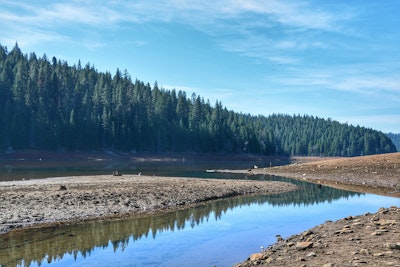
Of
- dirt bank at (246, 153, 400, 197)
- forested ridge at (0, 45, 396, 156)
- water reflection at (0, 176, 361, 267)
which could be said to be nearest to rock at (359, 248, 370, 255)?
water reflection at (0, 176, 361, 267)

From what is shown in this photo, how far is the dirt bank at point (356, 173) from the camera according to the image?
4081cm

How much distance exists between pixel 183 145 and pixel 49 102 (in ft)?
147

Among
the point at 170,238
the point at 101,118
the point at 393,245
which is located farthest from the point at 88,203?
the point at 101,118

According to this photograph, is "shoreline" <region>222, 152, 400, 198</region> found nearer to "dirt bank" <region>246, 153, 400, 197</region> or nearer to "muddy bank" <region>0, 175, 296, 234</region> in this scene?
"dirt bank" <region>246, 153, 400, 197</region>

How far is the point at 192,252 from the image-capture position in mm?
13961

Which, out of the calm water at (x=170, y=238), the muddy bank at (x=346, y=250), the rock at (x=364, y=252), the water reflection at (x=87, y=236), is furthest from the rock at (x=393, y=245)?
the water reflection at (x=87, y=236)

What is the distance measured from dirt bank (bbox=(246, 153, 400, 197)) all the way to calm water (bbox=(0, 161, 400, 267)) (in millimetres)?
16889

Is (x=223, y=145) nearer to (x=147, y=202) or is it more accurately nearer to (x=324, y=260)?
(x=147, y=202)

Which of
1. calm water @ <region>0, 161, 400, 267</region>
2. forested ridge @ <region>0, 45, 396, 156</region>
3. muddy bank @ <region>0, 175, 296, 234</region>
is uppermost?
forested ridge @ <region>0, 45, 396, 156</region>

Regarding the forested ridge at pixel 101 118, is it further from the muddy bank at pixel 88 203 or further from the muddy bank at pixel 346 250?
the muddy bank at pixel 346 250

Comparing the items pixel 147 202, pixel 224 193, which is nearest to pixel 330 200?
pixel 224 193

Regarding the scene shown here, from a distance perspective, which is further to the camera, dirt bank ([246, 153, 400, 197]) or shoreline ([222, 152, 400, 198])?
dirt bank ([246, 153, 400, 197])

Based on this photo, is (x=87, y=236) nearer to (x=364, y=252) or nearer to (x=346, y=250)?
(x=346, y=250)

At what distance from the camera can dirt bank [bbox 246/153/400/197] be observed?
40.8 metres
